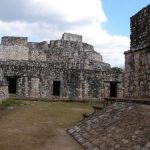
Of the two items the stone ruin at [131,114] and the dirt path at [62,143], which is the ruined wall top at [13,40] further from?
the dirt path at [62,143]

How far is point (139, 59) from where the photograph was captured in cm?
1121

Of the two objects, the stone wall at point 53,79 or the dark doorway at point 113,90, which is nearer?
the stone wall at point 53,79

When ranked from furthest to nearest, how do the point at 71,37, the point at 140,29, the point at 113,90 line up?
1. the point at 71,37
2. the point at 113,90
3. the point at 140,29

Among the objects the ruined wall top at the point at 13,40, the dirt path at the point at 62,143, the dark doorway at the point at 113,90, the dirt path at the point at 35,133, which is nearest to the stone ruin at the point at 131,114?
the dirt path at the point at 62,143

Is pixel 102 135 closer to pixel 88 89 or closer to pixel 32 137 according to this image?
pixel 32 137

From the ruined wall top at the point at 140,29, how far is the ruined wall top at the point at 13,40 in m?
19.6

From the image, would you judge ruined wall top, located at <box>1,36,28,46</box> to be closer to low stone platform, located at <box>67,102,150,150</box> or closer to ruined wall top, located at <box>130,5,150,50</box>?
ruined wall top, located at <box>130,5,150,50</box>

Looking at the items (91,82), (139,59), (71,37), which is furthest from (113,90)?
(139,59)

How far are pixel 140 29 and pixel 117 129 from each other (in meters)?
4.81

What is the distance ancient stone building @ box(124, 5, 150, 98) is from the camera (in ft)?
35.2

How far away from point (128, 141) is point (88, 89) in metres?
16.6

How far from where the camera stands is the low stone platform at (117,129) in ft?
23.0

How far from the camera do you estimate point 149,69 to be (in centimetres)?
1046

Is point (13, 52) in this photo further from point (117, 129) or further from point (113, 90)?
point (117, 129)
